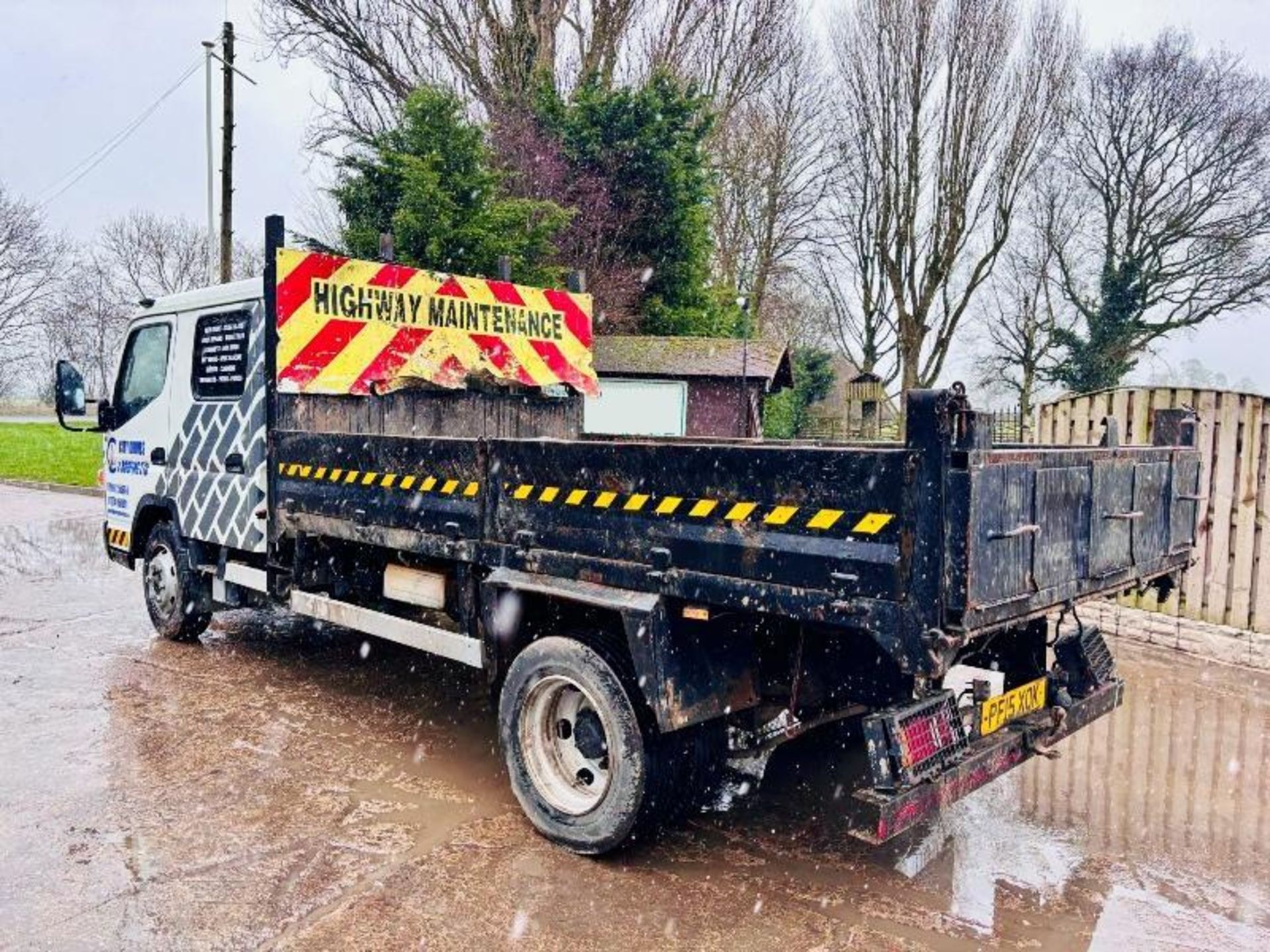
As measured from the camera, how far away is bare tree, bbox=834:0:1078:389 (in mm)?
24641

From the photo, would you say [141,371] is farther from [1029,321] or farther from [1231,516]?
[1029,321]

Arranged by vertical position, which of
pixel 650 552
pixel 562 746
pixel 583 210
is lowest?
pixel 562 746

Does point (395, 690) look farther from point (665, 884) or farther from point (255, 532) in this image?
point (665, 884)

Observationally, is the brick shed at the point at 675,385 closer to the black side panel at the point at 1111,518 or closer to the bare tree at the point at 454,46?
the bare tree at the point at 454,46

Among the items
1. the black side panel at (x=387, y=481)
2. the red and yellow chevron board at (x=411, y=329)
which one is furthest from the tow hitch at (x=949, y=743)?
the red and yellow chevron board at (x=411, y=329)

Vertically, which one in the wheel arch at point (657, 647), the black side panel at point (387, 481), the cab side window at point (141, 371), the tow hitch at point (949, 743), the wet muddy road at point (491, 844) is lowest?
the wet muddy road at point (491, 844)

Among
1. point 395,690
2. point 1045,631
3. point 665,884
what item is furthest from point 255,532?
point 1045,631

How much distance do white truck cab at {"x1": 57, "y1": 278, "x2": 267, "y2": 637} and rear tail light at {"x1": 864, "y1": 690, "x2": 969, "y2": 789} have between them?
4015 millimetres

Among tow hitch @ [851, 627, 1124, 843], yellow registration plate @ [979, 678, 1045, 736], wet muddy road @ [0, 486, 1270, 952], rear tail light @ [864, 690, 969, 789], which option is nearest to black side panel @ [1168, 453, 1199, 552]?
tow hitch @ [851, 627, 1124, 843]

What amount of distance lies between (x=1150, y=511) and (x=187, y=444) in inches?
223

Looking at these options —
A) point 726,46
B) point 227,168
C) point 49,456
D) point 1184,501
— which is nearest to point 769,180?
point 726,46

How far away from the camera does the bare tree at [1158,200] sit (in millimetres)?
26875

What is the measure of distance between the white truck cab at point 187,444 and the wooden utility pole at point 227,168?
11.9 metres

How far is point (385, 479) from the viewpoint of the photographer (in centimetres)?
479
